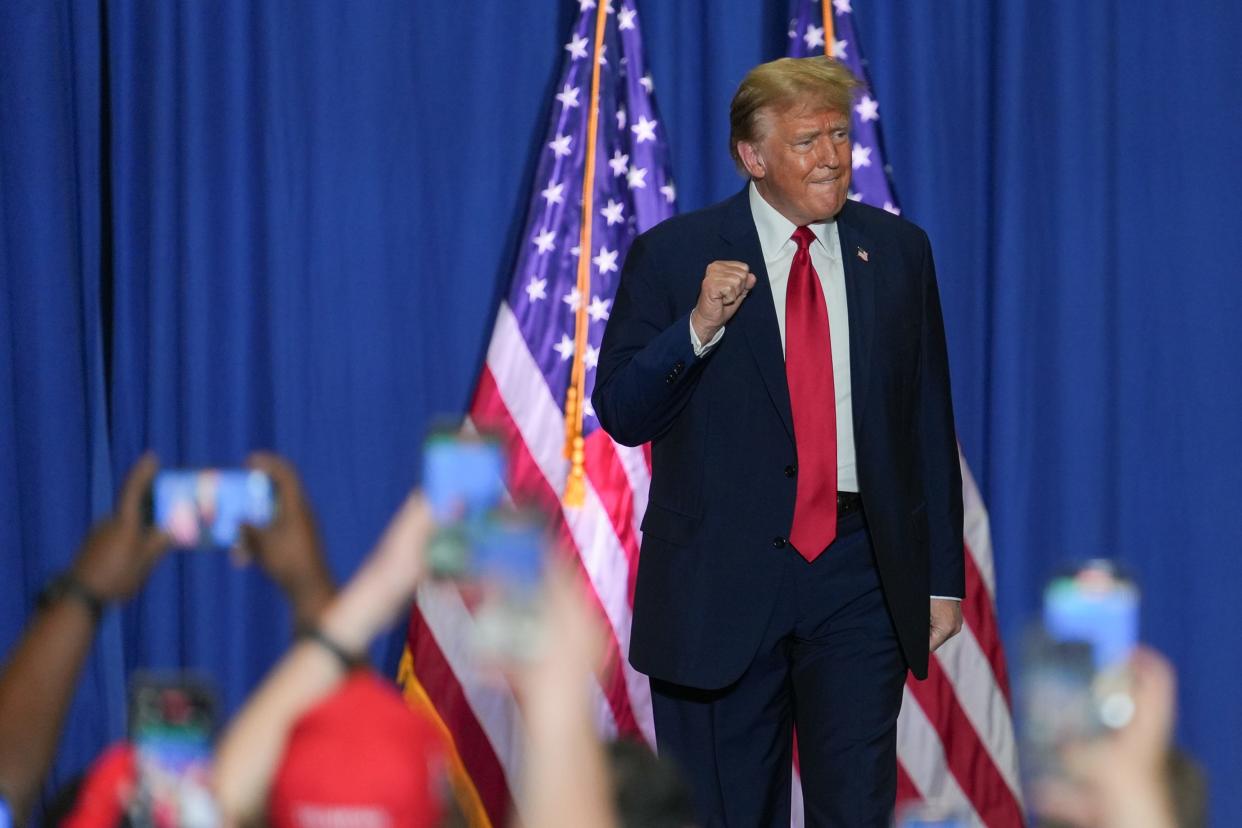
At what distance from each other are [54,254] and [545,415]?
1197mm

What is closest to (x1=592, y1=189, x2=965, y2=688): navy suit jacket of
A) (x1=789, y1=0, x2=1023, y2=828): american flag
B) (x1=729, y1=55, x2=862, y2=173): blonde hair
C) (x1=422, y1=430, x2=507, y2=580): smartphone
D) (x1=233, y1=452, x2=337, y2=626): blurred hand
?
(x1=729, y1=55, x2=862, y2=173): blonde hair

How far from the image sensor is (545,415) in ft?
12.0

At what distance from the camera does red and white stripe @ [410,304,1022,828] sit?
3625 millimetres

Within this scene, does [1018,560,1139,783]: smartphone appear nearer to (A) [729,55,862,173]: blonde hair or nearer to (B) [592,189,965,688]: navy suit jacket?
(B) [592,189,965,688]: navy suit jacket

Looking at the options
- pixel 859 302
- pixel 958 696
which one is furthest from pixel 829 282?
pixel 958 696

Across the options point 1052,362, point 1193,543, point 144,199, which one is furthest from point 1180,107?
point 144,199

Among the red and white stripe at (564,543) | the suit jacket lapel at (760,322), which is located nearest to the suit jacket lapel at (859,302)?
the suit jacket lapel at (760,322)

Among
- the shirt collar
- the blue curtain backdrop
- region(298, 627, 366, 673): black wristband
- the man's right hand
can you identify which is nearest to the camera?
region(298, 627, 366, 673): black wristband

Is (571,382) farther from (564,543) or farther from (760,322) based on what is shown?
(760,322)

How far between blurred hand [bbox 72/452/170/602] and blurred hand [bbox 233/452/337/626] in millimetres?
62

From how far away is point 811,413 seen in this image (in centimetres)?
264

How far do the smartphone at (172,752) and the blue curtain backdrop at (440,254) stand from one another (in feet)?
9.59

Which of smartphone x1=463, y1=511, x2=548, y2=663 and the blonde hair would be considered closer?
smartphone x1=463, y1=511, x2=548, y2=663

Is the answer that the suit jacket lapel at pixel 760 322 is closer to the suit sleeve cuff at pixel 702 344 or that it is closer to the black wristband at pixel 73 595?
the suit sleeve cuff at pixel 702 344
